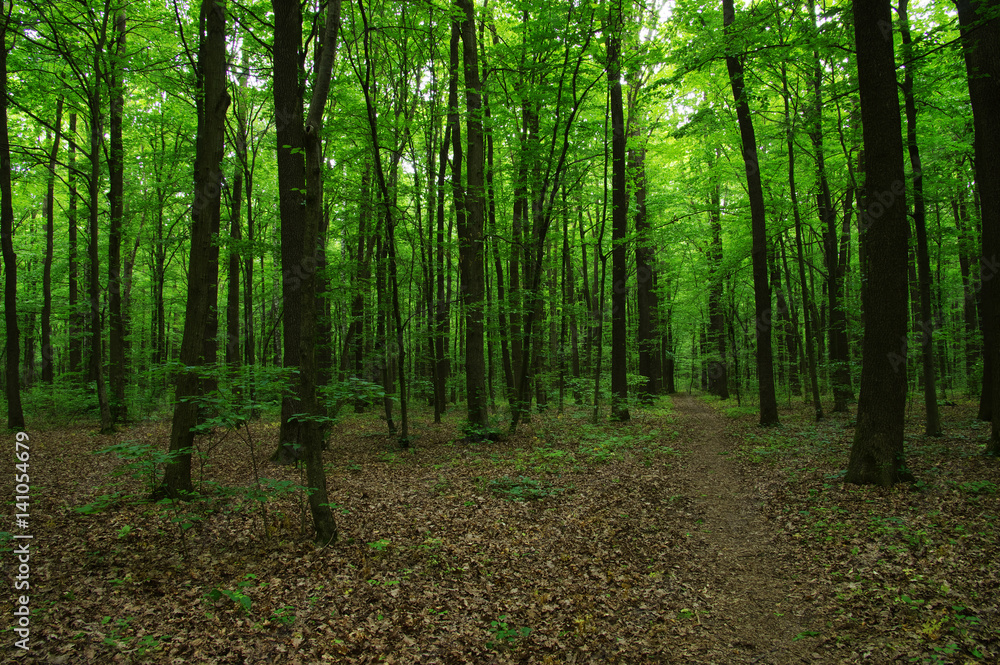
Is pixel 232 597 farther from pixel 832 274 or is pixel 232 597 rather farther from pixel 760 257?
pixel 832 274

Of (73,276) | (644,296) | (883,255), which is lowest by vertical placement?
(883,255)

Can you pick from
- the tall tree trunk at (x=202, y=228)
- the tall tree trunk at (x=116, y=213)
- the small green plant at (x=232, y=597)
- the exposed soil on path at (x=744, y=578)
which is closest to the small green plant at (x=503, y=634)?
the exposed soil on path at (x=744, y=578)

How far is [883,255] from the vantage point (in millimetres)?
Result: 7203

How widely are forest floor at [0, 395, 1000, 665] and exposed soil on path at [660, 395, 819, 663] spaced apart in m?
0.03

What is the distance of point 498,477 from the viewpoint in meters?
8.81

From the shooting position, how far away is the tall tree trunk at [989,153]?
7.81 m

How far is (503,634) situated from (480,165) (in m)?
10.1

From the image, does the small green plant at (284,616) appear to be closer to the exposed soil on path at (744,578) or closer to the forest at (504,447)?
the forest at (504,447)

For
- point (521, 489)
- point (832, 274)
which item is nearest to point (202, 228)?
point (521, 489)

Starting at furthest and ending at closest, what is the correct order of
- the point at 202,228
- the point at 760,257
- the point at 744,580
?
the point at 760,257 < the point at 202,228 < the point at 744,580

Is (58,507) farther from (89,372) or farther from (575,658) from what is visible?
(89,372)

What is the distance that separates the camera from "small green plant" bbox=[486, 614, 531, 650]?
420 centimetres

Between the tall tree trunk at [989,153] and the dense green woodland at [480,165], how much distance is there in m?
0.05

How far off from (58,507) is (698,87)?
64.2 feet
